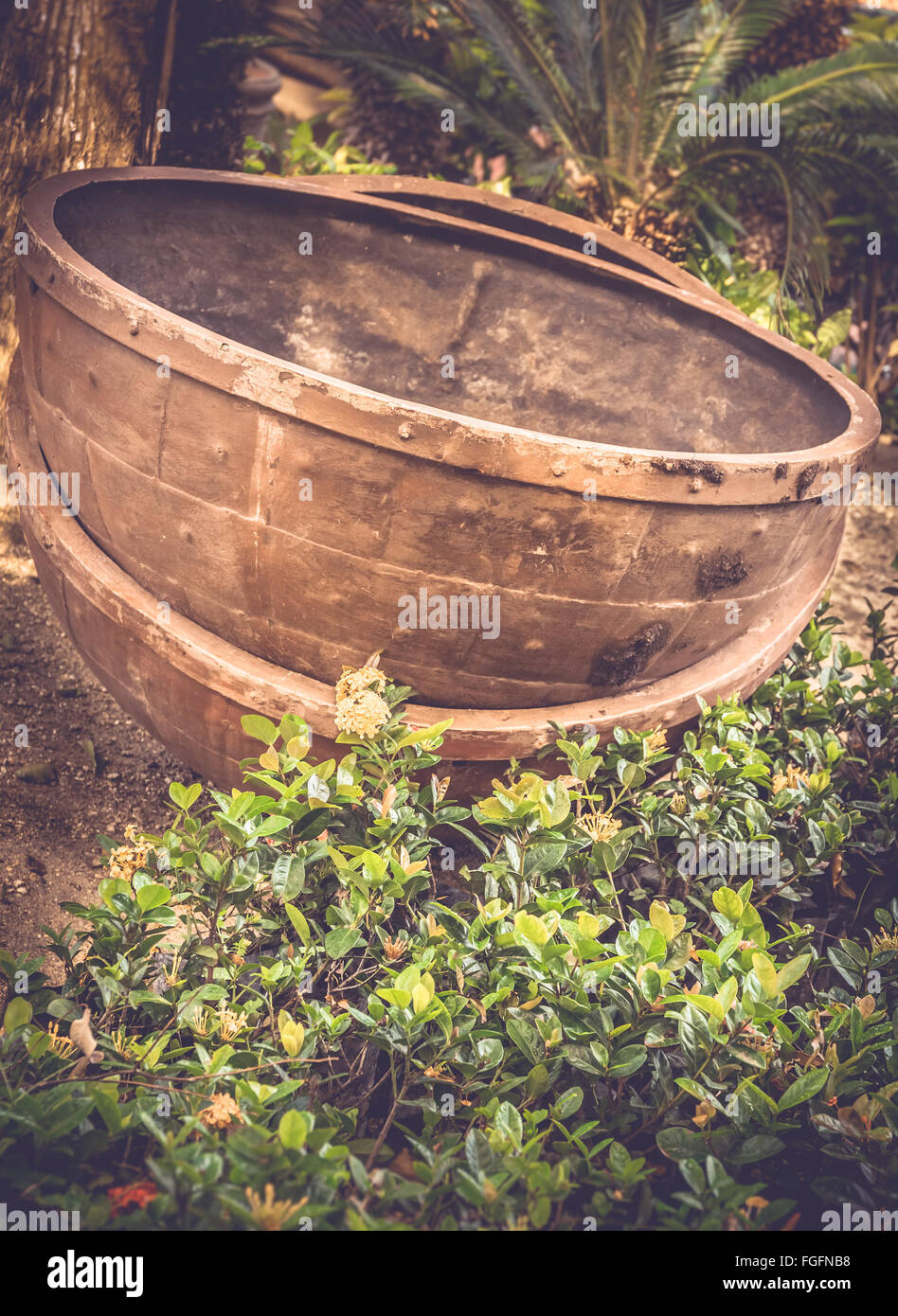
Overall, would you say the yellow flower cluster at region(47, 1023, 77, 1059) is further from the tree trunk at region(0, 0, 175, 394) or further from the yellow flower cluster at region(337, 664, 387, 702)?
the tree trunk at region(0, 0, 175, 394)

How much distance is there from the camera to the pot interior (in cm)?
326

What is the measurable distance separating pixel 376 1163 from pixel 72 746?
5.25ft

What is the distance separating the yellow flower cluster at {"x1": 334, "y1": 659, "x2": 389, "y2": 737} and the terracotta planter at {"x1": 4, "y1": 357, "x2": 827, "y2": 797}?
0.17 m

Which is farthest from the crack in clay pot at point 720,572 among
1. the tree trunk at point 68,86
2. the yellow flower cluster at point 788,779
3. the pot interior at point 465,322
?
the tree trunk at point 68,86

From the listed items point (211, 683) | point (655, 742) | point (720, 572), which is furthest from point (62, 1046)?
point (720, 572)

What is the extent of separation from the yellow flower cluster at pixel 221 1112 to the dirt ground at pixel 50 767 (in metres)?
0.99

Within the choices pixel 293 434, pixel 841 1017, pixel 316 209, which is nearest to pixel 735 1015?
pixel 841 1017

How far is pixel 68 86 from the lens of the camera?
3211 millimetres

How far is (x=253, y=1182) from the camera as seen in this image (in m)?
1.23

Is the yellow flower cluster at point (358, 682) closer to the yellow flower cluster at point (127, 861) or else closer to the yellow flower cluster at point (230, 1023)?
the yellow flower cluster at point (127, 861)

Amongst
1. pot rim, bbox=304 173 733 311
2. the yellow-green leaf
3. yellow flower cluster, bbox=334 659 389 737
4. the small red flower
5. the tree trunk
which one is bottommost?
the small red flower

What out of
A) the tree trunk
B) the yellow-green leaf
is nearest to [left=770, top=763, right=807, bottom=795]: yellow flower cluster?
the yellow-green leaf

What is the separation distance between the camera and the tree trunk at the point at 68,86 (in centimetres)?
309

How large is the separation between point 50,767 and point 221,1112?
1524mm
